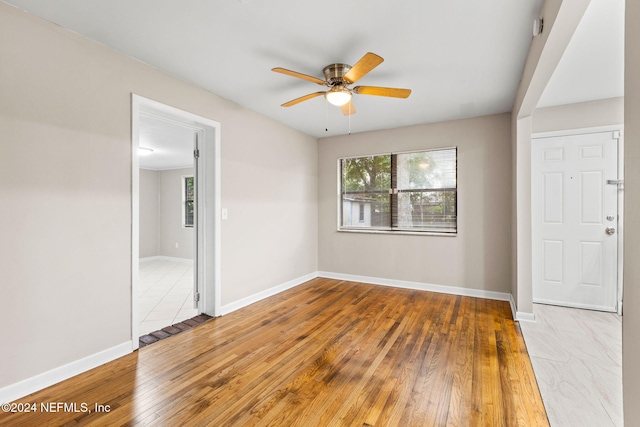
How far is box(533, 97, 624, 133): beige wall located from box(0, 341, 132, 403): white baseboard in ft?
16.2

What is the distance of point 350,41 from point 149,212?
22.8 ft

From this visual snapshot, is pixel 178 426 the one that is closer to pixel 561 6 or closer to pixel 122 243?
pixel 122 243

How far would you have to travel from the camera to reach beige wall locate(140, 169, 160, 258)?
7184 millimetres

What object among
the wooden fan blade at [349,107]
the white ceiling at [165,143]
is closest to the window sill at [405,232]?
the wooden fan blade at [349,107]

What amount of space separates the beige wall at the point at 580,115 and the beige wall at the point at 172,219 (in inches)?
271

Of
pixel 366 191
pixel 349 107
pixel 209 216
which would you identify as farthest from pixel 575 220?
pixel 209 216

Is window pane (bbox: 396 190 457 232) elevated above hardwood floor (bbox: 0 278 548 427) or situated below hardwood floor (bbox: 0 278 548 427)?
above

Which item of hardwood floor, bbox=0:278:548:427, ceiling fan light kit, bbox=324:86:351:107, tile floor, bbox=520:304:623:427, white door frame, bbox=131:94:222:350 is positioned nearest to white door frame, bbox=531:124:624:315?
tile floor, bbox=520:304:623:427

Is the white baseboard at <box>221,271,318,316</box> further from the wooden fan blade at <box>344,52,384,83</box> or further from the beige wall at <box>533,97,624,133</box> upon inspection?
the beige wall at <box>533,97,624,133</box>

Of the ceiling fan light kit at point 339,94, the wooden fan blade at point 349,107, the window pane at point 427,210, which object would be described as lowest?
the window pane at point 427,210

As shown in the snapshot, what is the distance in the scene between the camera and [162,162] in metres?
6.66

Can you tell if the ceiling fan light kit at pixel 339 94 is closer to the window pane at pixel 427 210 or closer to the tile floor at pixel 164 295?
the window pane at pixel 427 210

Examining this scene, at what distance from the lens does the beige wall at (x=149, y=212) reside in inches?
283

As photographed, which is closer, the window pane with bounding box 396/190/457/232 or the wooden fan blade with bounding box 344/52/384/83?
the wooden fan blade with bounding box 344/52/384/83
